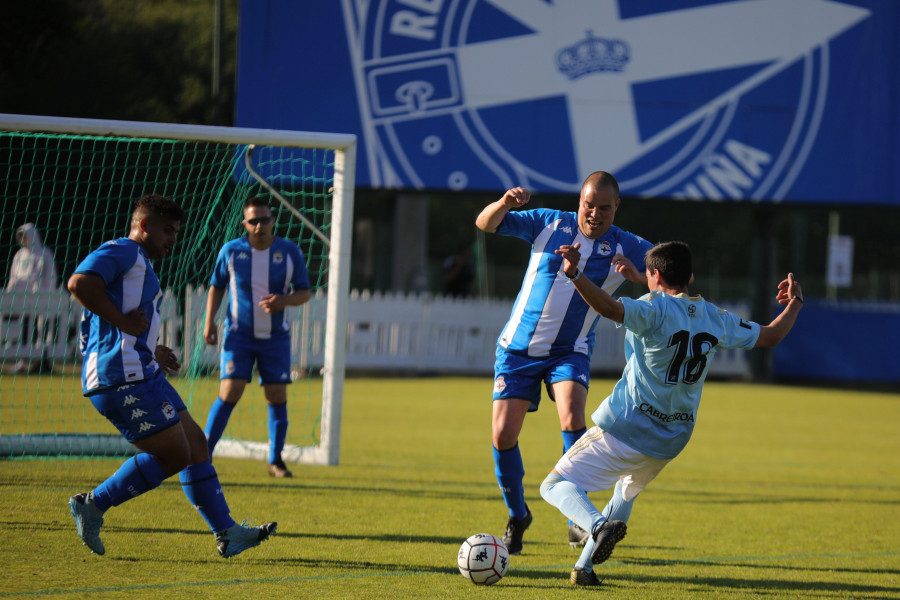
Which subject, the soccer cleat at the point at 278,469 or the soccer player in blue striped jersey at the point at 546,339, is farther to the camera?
the soccer cleat at the point at 278,469

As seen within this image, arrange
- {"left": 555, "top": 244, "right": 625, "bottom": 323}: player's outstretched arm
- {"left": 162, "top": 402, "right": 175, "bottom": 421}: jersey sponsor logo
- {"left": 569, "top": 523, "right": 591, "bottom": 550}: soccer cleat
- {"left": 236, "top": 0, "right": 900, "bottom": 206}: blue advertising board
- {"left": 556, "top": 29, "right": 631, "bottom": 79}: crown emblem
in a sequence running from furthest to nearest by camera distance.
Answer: {"left": 556, "top": 29, "right": 631, "bottom": 79}: crown emblem → {"left": 236, "top": 0, "right": 900, "bottom": 206}: blue advertising board → {"left": 569, "top": 523, "right": 591, "bottom": 550}: soccer cleat → {"left": 162, "top": 402, "right": 175, "bottom": 421}: jersey sponsor logo → {"left": 555, "top": 244, "right": 625, "bottom": 323}: player's outstretched arm

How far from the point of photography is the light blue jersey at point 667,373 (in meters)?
4.48

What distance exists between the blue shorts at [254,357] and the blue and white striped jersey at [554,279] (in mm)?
2588

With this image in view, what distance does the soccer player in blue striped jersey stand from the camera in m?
5.41

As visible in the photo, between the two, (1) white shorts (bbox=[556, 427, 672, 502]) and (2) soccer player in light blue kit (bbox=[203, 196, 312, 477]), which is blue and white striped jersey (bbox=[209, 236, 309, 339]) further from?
(1) white shorts (bbox=[556, 427, 672, 502])

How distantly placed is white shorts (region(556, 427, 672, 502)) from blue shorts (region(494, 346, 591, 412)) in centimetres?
75

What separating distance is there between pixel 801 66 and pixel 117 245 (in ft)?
50.0

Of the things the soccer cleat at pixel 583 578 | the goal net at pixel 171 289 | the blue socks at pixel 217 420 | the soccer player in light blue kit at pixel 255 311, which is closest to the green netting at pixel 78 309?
the goal net at pixel 171 289

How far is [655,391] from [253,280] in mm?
3830

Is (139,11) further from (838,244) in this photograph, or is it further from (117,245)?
(117,245)

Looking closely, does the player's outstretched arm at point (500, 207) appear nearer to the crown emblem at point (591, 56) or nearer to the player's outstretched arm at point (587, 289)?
the player's outstretched arm at point (587, 289)

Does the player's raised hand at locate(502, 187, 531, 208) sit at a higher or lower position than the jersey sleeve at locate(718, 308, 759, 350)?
higher

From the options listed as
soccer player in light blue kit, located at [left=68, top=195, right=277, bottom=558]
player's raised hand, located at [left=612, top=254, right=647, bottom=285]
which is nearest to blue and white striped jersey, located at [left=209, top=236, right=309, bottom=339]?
soccer player in light blue kit, located at [left=68, top=195, right=277, bottom=558]

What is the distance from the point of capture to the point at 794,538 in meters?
6.22
